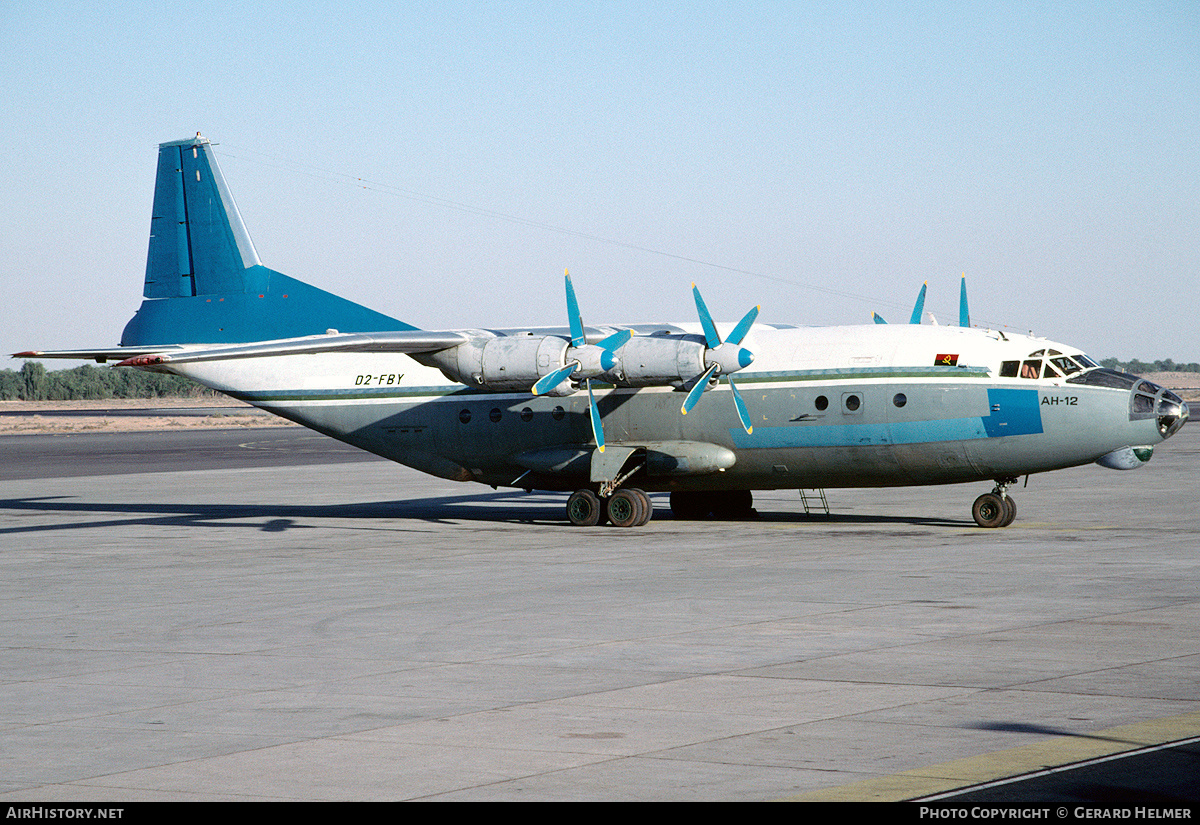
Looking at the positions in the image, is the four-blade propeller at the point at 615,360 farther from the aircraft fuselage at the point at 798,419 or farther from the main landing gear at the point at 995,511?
the main landing gear at the point at 995,511

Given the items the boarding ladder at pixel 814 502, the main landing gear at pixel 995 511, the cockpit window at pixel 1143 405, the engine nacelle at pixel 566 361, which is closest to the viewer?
the cockpit window at pixel 1143 405

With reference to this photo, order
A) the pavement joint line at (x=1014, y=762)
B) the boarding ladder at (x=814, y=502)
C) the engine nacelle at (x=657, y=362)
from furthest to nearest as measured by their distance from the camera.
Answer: the boarding ladder at (x=814, y=502) → the engine nacelle at (x=657, y=362) → the pavement joint line at (x=1014, y=762)

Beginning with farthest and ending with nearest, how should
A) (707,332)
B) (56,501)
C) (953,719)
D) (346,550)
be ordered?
(56,501), (707,332), (346,550), (953,719)

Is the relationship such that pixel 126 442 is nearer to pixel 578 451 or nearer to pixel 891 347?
pixel 578 451

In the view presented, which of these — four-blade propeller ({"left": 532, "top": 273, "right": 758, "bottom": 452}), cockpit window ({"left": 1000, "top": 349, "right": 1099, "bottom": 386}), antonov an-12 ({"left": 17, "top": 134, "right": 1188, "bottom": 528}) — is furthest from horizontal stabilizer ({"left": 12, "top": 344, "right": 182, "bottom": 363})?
cockpit window ({"left": 1000, "top": 349, "right": 1099, "bottom": 386})

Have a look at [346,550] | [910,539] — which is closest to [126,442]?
[346,550]

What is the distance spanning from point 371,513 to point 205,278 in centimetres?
707

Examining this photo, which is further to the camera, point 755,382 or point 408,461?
point 408,461

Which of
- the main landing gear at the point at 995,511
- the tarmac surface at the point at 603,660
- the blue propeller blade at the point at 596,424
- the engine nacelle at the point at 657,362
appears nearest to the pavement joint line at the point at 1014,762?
the tarmac surface at the point at 603,660

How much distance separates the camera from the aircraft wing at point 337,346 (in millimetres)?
25938

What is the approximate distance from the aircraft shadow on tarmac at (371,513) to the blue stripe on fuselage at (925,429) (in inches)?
81.3

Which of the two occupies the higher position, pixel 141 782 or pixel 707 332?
pixel 707 332

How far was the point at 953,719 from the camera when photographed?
10219 millimetres

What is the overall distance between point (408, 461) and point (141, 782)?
2248 cm
